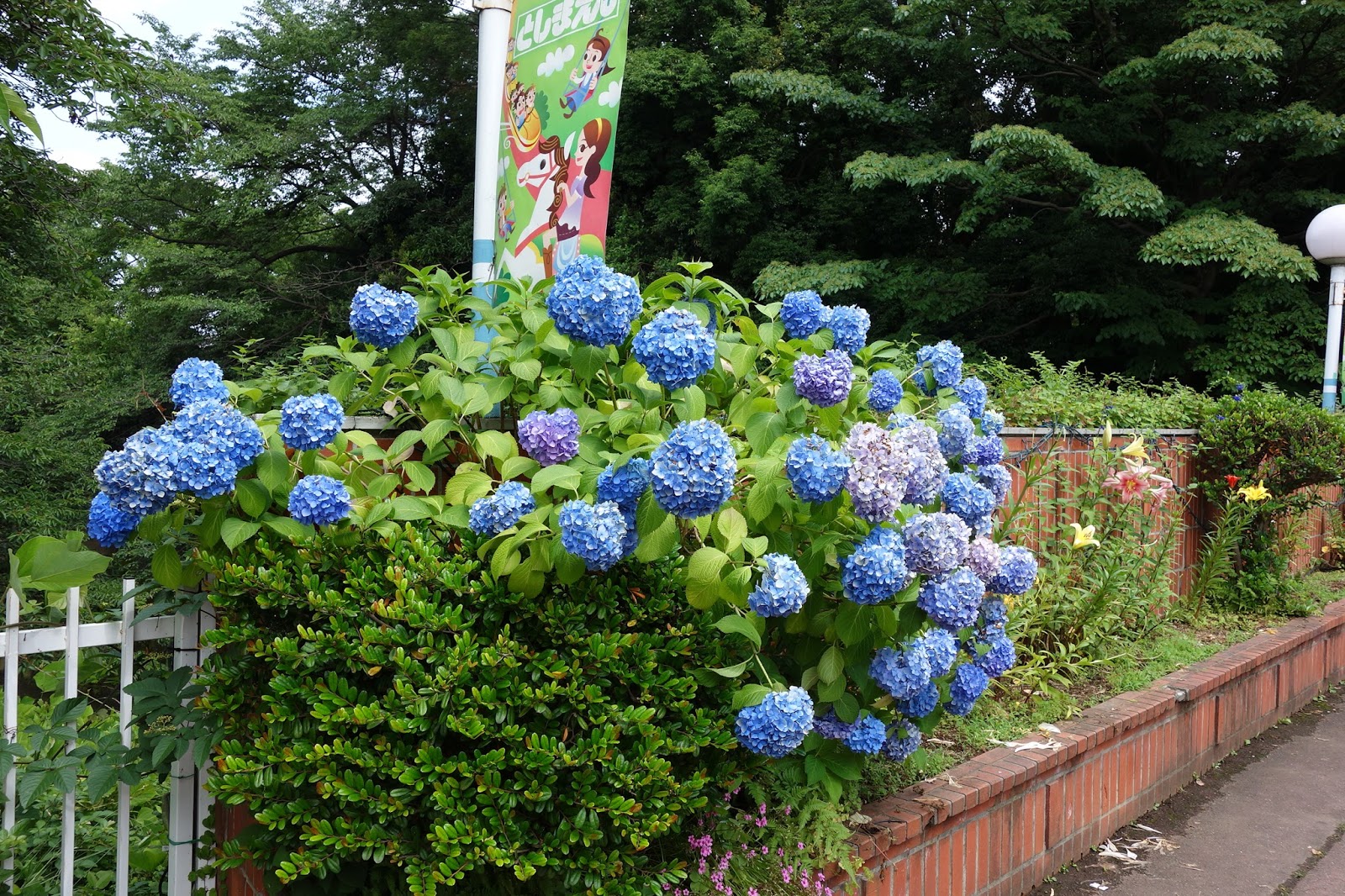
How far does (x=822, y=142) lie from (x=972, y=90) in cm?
275

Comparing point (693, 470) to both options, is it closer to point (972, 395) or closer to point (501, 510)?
point (501, 510)

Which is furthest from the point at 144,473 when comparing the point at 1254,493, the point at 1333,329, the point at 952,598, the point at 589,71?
the point at 1333,329

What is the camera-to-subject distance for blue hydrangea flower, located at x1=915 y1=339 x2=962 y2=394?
278cm

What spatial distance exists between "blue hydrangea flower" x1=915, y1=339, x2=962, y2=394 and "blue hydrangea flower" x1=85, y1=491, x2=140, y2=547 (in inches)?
80.5

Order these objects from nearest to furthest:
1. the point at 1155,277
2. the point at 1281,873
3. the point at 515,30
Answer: the point at 1281,873 → the point at 515,30 → the point at 1155,277

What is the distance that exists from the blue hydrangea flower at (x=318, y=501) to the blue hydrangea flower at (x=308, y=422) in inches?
3.5

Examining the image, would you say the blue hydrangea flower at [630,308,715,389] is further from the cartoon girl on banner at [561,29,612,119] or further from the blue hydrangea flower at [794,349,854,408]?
the cartoon girl on banner at [561,29,612,119]

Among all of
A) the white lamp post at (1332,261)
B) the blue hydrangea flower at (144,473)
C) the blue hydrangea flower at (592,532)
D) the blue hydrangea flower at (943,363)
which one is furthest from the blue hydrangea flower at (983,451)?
the white lamp post at (1332,261)

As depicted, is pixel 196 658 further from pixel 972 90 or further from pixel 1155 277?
pixel 972 90

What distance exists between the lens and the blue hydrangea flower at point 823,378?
217 cm

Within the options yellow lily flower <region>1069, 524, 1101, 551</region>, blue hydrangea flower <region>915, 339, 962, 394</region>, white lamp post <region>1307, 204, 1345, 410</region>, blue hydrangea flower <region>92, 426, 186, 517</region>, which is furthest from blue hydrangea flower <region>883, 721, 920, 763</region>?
white lamp post <region>1307, 204, 1345, 410</region>

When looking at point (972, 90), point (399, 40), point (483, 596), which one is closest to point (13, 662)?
point (483, 596)

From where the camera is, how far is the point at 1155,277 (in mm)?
15156

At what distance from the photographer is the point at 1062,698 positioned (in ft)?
12.5
